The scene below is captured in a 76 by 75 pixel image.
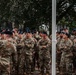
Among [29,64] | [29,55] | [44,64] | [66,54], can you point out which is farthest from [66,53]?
[29,64]

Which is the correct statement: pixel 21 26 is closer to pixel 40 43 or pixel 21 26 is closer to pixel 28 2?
pixel 28 2

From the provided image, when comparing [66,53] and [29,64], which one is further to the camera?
[29,64]

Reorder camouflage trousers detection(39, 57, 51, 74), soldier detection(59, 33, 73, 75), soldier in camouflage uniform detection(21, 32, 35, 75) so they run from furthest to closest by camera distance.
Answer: camouflage trousers detection(39, 57, 51, 74) < soldier in camouflage uniform detection(21, 32, 35, 75) < soldier detection(59, 33, 73, 75)

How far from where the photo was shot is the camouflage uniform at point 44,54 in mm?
10919

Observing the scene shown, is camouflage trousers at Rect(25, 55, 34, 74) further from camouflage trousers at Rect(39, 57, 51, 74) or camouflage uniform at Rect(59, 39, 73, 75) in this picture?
camouflage uniform at Rect(59, 39, 73, 75)

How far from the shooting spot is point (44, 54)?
10914 mm

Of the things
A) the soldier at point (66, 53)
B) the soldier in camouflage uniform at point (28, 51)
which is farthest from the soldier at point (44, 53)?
the soldier at point (66, 53)

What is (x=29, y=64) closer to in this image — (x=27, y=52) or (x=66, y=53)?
(x=27, y=52)

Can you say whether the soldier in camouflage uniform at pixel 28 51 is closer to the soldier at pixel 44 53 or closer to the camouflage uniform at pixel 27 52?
the camouflage uniform at pixel 27 52

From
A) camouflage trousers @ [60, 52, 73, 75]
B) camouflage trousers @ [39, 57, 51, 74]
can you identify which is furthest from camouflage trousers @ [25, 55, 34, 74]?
camouflage trousers @ [60, 52, 73, 75]

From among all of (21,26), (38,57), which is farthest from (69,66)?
(21,26)

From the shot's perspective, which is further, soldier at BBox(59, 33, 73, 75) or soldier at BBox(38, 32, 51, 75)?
soldier at BBox(38, 32, 51, 75)

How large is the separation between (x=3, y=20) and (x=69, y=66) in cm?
815

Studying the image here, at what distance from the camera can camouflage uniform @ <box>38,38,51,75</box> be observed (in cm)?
1092
